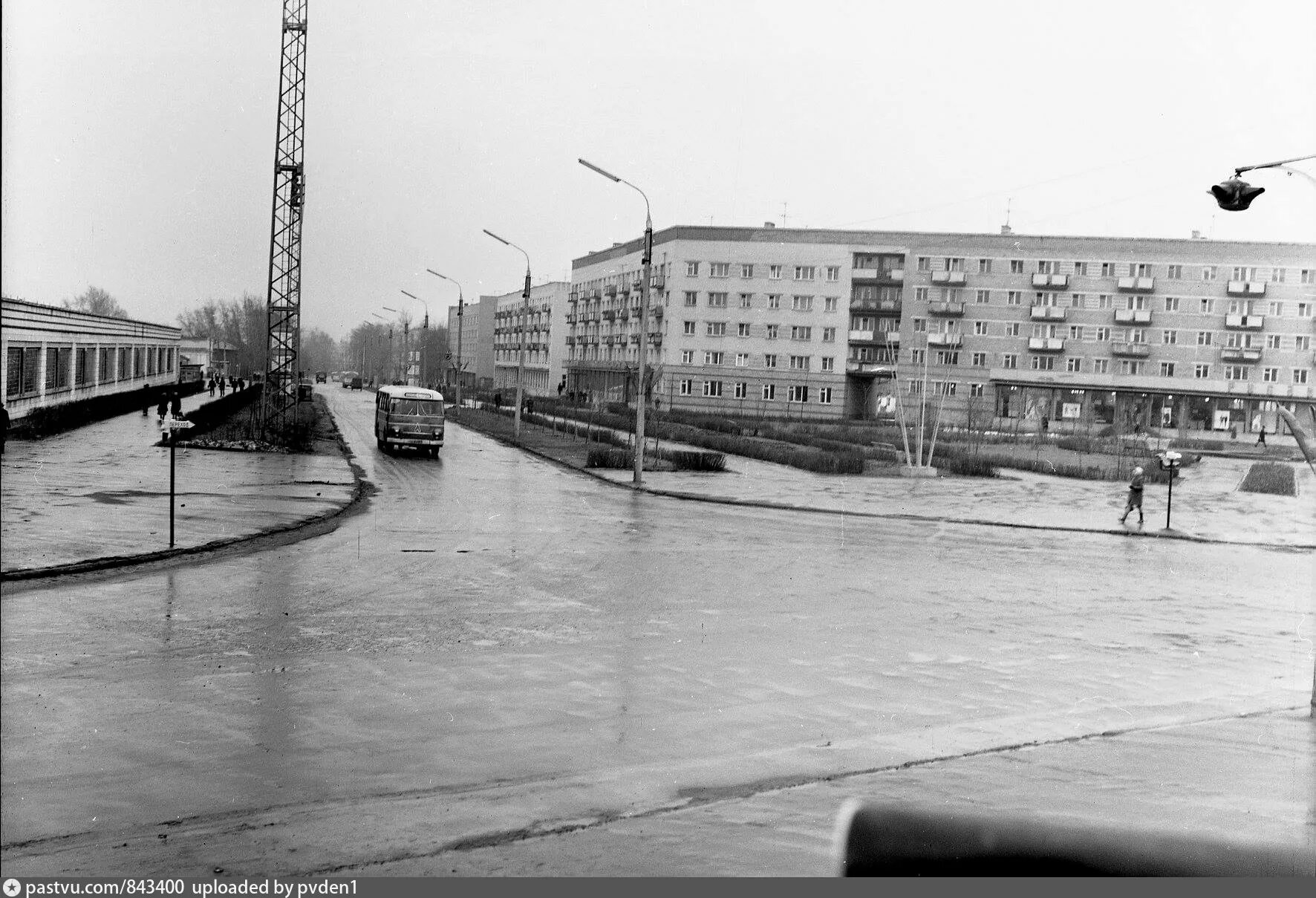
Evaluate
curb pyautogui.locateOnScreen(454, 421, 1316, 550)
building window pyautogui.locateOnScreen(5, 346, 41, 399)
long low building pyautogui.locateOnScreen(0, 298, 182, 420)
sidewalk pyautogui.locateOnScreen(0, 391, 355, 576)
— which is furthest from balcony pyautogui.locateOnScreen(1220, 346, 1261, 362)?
building window pyautogui.locateOnScreen(5, 346, 41, 399)

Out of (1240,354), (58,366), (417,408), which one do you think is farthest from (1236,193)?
(1240,354)

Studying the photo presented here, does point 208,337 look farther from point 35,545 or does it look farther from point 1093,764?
point 1093,764

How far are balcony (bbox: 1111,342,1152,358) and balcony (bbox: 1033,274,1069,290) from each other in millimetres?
5843

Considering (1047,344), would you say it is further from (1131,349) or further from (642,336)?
(642,336)

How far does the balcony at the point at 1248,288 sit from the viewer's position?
82.6 meters

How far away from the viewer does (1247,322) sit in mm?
82188

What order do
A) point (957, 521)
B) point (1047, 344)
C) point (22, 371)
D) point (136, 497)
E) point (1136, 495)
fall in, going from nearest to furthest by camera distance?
point (136, 497) < point (957, 521) < point (1136, 495) < point (22, 371) < point (1047, 344)

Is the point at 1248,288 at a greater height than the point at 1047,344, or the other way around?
the point at 1248,288

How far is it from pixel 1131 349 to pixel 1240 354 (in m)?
7.04

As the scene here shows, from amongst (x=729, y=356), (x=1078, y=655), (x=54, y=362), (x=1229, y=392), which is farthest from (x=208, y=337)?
(x=1078, y=655)

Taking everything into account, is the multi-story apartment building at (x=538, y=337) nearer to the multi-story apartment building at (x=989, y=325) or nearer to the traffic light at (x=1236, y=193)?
the multi-story apartment building at (x=989, y=325)

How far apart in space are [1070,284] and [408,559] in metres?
77.0

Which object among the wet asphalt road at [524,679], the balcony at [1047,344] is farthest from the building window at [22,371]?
the balcony at [1047,344]

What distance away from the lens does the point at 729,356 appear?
90750mm
